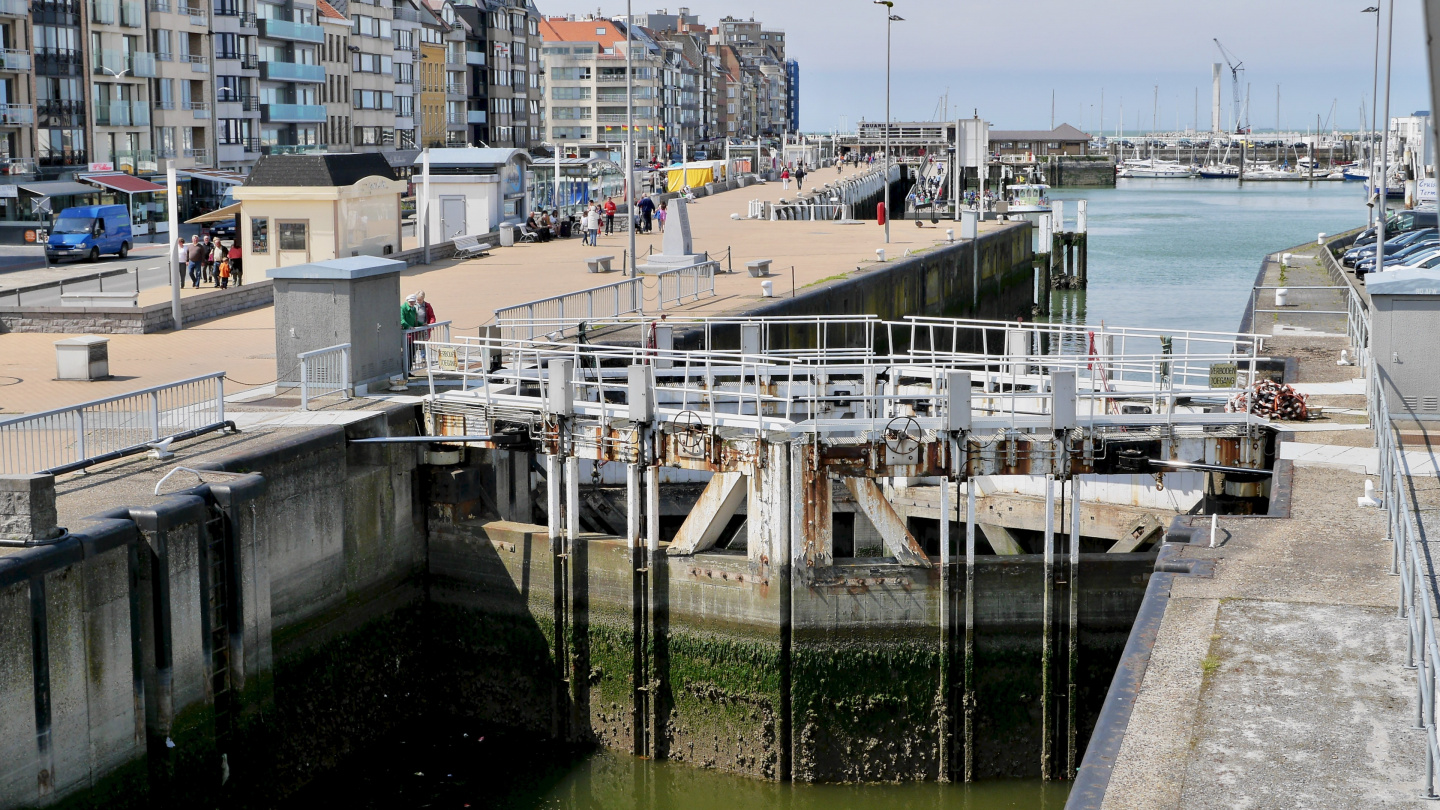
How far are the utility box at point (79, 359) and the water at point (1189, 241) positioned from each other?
3475cm

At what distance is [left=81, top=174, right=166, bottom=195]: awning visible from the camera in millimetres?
67562

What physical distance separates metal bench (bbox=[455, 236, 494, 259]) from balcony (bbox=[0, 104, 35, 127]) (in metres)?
33.6

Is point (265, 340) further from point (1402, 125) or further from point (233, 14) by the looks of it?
point (1402, 125)

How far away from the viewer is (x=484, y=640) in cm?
1931

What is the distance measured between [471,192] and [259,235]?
46.7ft

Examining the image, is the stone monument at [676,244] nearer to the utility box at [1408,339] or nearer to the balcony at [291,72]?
the utility box at [1408,339]

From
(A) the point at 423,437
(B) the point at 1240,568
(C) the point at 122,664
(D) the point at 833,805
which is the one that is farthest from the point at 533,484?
(B) the point at 1240,568

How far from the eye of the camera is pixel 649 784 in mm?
17922

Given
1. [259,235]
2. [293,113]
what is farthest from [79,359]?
[293,113]

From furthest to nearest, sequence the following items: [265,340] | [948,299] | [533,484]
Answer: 1. [948,299]
2. [265,340]
3. [533,484]

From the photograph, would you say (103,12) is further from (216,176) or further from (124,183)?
(124,183)

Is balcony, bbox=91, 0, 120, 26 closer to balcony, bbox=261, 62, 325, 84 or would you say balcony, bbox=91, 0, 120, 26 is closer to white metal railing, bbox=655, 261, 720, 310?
balcony, bbox=261, 62, 325, 84

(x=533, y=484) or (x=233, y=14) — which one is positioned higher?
(x=233, y=14)

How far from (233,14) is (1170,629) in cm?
8774
